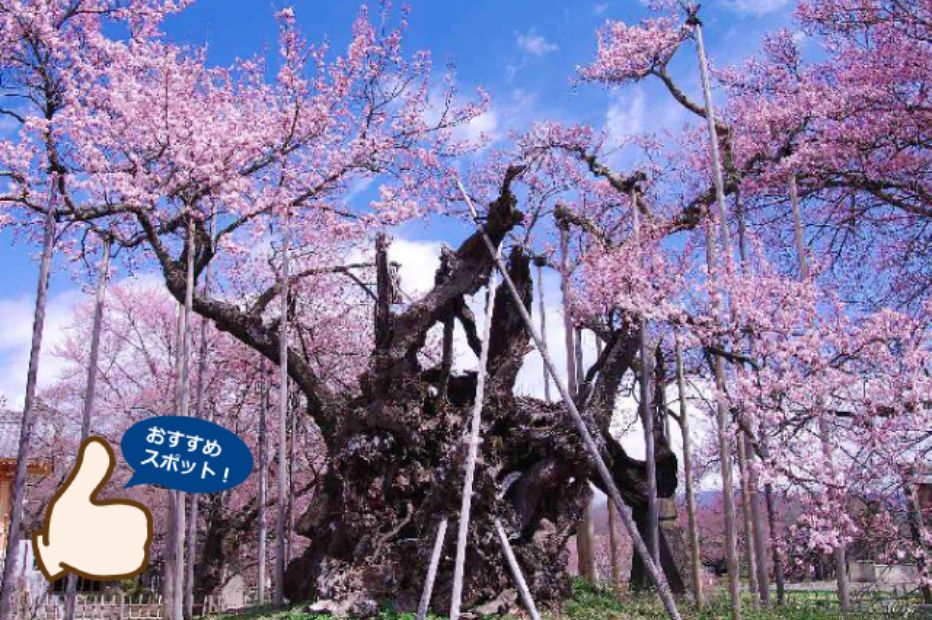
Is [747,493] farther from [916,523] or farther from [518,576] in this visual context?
[518,576]

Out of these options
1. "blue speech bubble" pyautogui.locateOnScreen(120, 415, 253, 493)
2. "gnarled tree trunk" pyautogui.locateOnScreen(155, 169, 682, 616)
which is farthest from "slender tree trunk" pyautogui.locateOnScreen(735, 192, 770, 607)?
"blue speech bubble" pyautogui.locateOnScreen(120, 415, 253, 493)

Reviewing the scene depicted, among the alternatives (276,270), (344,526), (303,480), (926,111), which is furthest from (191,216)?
(303,480)

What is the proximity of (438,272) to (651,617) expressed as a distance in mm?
5953

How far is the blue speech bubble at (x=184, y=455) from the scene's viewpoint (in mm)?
7434

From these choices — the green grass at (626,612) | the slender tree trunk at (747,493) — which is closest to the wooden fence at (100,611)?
the green grass at (626,612)

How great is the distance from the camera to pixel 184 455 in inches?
302

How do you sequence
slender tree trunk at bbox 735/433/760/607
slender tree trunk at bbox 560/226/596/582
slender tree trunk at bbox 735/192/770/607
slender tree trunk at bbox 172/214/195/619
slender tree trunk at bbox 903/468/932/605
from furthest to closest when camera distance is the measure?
slender tree trunk at bbox 560/226/596/582 → slender tree trunk at bbox 735/433/760/607 → slender tree trunk at bbox 735/192/770/607 → slender tree trunk at bbox 172/214/195/619 → slender tree trunk at bbox 903/468/932/605

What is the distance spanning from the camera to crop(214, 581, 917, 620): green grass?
1098 centimetres

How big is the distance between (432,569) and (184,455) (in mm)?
3499

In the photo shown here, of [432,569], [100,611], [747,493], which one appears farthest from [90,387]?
[100,611]

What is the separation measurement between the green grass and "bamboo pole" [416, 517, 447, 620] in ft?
2.80

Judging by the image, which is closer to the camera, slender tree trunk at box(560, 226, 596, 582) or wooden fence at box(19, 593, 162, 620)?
slender tree trunk at box(560, 226, 596, 582)

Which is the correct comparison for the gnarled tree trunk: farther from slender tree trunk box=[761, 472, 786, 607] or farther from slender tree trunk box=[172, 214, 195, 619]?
slender tree trunk box=[761, 472, 786, 607]

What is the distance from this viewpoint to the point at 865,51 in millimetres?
13008
